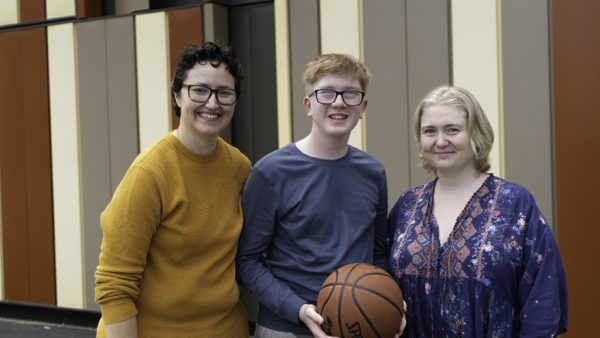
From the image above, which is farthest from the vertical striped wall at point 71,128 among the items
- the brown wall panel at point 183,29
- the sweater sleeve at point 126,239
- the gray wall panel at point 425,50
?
the sweater sleeve at point 126,239

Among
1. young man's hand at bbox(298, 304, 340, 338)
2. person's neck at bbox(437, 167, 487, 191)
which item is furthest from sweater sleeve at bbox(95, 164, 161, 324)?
person's neck at bbox(437, 167, 487, 191)

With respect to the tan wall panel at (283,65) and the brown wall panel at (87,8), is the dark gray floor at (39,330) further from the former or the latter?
the brown wall panel at (87,8)

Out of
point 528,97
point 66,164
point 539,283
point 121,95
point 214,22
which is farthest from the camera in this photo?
point 66,164

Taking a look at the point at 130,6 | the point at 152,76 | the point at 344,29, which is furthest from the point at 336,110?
the point at 130,6

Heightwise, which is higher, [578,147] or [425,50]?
[425,50]

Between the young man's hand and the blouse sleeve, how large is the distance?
2.50 ft

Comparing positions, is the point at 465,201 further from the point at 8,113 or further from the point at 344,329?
the point at 8,113

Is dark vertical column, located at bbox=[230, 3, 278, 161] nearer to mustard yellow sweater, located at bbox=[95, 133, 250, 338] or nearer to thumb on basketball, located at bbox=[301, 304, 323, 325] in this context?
mustard yellow sweater, located at bbox=[95, 133, 250, 338]

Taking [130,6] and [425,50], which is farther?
[130,6]

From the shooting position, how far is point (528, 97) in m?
5.12

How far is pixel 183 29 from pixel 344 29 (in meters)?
1.71

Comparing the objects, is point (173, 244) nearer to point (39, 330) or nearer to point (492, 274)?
point (492, 274)

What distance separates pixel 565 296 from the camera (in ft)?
9.00

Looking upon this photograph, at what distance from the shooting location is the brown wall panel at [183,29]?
21.8 feet
